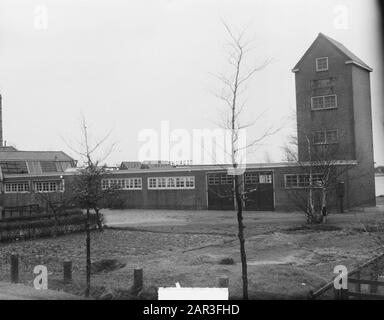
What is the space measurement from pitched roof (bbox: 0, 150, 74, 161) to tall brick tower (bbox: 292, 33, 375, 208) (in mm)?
23429

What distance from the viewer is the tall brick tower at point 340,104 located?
2628 cm

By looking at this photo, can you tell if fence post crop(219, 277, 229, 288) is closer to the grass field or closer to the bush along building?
the grass field

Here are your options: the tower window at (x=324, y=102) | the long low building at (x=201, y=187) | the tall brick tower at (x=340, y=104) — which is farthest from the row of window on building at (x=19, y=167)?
the tower window at (x=324, y=102)

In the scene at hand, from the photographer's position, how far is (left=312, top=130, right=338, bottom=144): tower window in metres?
22.0

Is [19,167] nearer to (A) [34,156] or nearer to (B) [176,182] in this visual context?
(A) [34,156]

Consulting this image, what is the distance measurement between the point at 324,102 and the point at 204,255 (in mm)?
17945

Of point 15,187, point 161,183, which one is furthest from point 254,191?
point 15,187

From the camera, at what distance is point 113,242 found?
51.7 feet

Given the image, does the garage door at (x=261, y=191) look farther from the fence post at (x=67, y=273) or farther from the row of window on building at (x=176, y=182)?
the fence post at (x=67, y=273)

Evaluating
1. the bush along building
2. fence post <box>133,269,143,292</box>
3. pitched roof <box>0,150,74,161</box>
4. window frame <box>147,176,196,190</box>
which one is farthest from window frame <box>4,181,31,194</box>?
fence post <box>133,269,143,292</box>

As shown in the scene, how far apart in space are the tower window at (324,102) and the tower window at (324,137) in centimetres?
172

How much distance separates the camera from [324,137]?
23.6m
